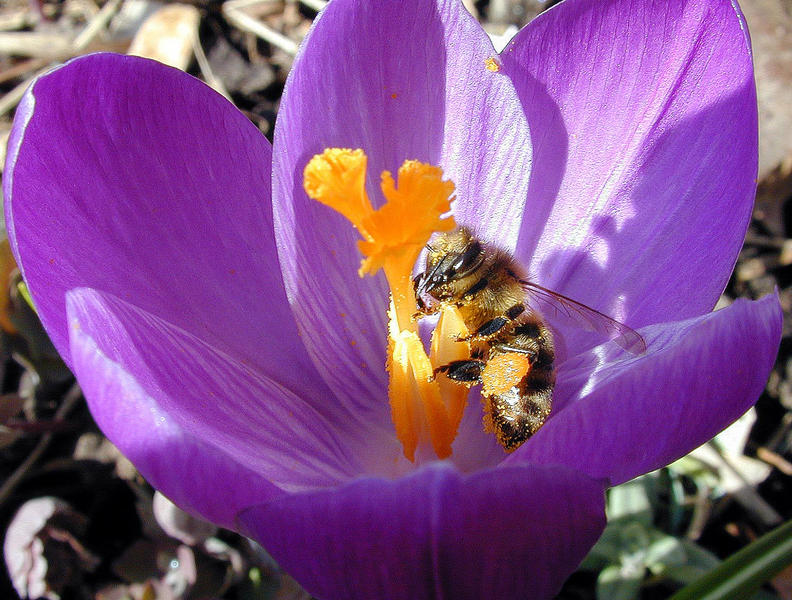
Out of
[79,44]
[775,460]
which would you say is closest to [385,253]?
[775,460]

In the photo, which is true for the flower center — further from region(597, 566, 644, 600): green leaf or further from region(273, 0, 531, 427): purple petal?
region(597, 566, 644, 600): green leaf

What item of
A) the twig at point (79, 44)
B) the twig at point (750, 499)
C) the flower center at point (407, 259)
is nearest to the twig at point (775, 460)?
the twig at point (750, 499)

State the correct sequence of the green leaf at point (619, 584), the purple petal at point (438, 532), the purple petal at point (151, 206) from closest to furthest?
the purple petal at point (438, 532), the purple petal at point (151, 206), the green leaf at point (619, 584)

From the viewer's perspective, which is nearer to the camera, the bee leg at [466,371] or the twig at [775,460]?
the bee leg at [466,371]

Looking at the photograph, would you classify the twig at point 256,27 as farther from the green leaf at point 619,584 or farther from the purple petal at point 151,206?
the green leaf at point 619,584

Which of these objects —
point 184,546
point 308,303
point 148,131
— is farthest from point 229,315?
point 184,546

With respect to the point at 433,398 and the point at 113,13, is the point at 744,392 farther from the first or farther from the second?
the point at 113,13

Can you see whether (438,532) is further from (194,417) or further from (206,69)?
(206,69)

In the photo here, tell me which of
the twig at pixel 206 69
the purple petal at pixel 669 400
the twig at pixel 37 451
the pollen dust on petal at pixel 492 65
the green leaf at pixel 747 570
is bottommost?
the twig at pixel 37 451
